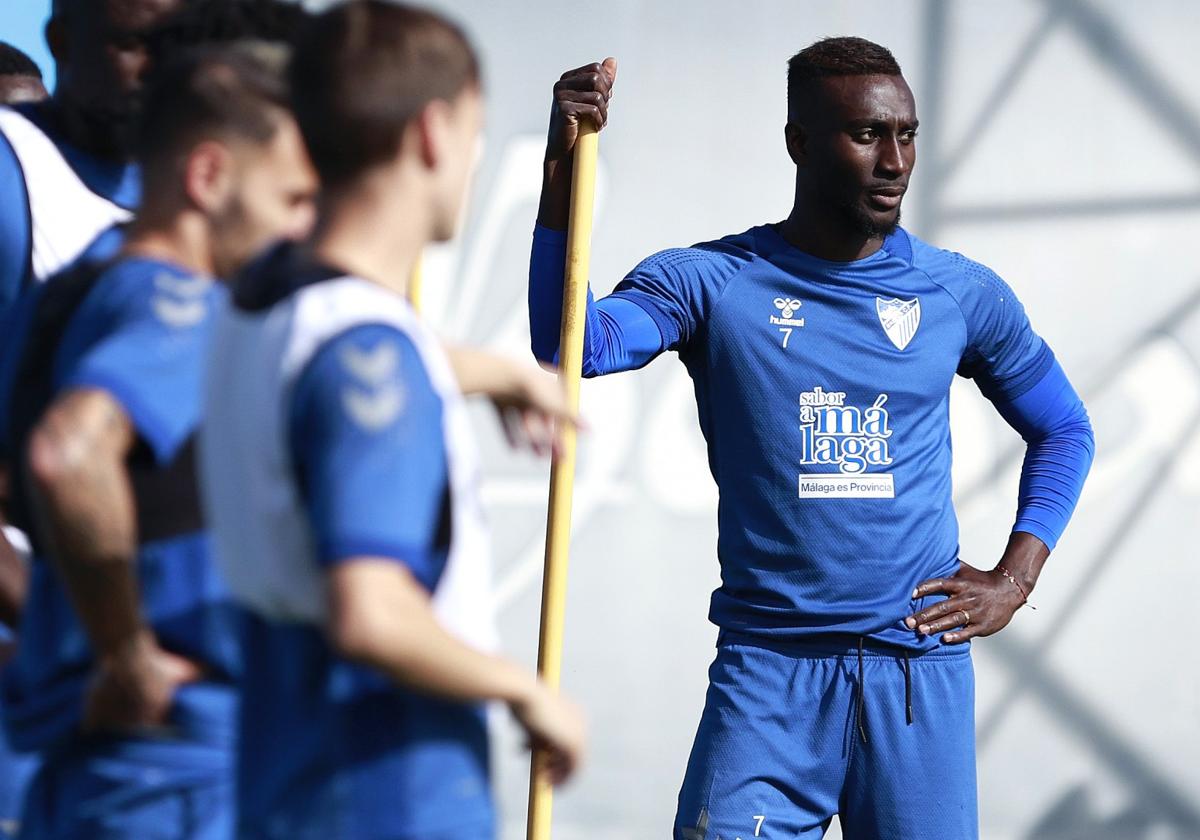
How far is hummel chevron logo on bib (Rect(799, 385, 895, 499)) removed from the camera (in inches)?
122

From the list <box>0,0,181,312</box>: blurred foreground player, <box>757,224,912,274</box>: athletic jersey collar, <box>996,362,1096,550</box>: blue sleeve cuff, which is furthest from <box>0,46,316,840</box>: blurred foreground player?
<box>996,362,1096,550</box>: blue sleeve cuff

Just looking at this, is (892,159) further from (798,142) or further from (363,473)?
(363,473)

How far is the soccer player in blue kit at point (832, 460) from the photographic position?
3.04m

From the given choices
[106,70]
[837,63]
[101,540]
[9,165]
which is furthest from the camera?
[837,63]

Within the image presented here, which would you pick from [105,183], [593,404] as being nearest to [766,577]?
[105,183]

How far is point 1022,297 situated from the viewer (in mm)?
5438

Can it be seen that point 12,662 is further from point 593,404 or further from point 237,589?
point 593,404

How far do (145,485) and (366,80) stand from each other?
0.52 metres

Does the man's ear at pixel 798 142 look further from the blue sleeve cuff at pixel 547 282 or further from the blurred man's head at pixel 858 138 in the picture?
the blue sleeve cuff at pixel 547 282

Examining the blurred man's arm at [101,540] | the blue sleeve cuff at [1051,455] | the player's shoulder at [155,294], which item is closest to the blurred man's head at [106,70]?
the player's shoulder at [155,294]

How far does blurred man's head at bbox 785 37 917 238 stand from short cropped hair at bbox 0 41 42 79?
1.74m

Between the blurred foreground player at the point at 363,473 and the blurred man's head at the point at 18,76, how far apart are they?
217cm

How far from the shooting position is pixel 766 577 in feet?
10.1

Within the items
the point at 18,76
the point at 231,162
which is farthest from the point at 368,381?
the point at 18,76
